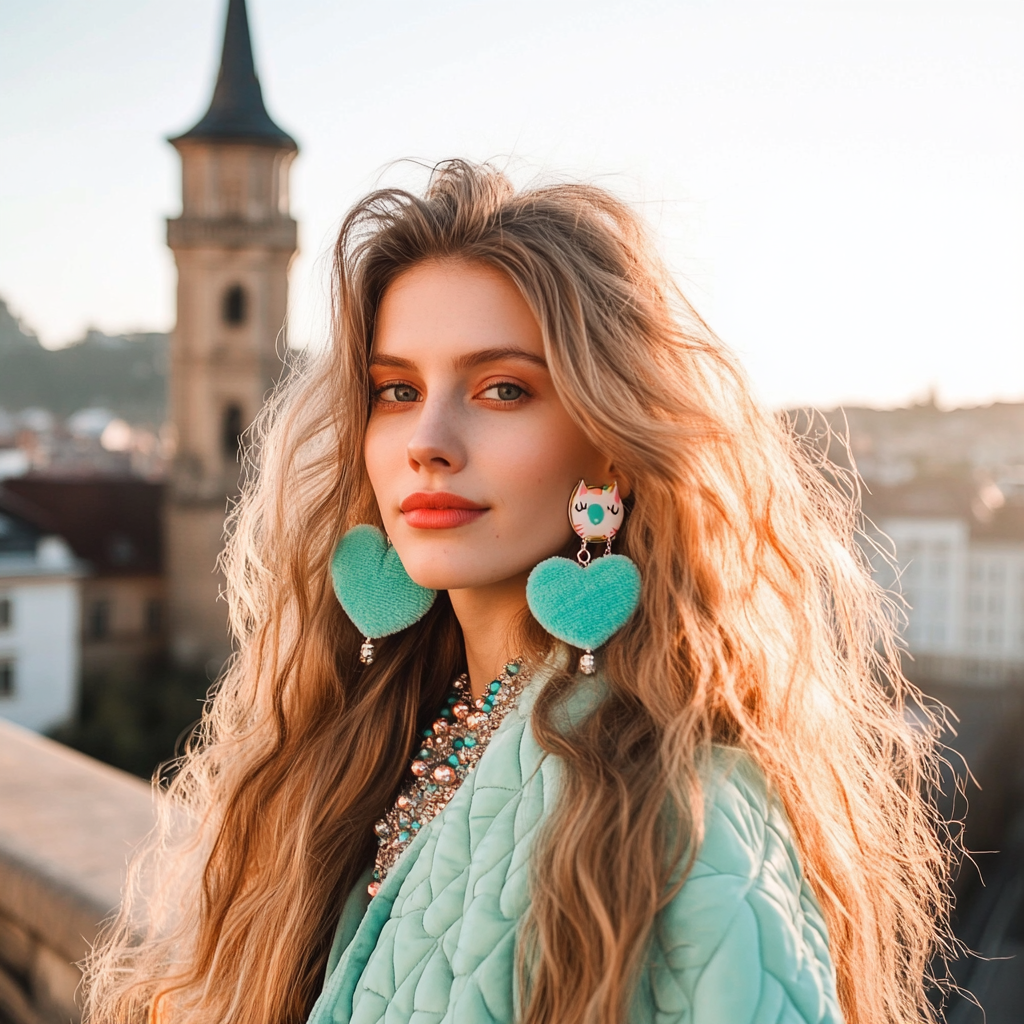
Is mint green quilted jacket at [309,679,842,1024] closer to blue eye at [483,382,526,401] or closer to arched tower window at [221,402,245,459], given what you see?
blue eye at [483,382,526,401]

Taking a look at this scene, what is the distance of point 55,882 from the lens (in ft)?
9.27

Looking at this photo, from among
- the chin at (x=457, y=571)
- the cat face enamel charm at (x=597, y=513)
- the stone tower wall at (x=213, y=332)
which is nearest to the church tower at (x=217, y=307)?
the stone tower wall at (x=213, y=332)

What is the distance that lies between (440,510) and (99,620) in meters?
41.9

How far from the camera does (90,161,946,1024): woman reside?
1.46m

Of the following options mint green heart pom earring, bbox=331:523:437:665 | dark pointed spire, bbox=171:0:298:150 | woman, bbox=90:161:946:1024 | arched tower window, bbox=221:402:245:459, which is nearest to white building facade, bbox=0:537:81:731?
arched tower window, bbox=221:402:245:459

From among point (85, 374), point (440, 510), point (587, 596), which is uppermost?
point (85, 374)

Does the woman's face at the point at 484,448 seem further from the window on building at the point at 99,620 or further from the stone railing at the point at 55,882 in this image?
the window on building at the point at 99,620

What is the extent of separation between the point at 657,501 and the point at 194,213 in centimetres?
4299

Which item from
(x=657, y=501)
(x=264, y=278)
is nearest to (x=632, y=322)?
(x=657, y=501)

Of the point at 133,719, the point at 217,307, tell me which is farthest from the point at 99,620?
the point at 217,307

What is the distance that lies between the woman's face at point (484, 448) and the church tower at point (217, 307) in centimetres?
4029

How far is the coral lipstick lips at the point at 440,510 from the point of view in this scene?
5.87 ft

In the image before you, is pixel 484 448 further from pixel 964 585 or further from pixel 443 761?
pixel 964 585

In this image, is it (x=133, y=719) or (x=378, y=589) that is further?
(x=133, y=719)
